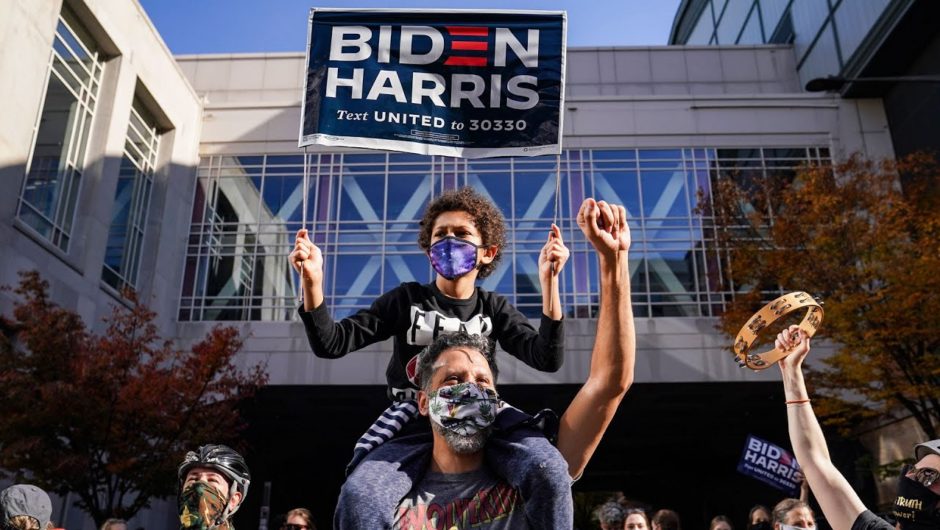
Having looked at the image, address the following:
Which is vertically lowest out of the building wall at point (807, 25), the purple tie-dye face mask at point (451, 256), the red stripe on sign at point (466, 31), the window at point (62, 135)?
the purple tie-dye face mask at point (451, 256)

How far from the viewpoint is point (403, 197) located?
1040 inches

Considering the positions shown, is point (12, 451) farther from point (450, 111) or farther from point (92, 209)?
point (450, 111)

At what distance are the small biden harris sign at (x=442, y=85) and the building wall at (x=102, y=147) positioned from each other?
1508 cm

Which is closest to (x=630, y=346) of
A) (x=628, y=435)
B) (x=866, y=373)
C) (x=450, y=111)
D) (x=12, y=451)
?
(x=450, y=111)

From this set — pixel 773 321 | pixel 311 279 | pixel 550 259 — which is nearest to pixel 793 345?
pixel 773 321

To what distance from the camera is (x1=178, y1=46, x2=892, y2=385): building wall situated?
23.8 m

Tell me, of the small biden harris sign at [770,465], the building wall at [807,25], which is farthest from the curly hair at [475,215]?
the building wall at [807,25]

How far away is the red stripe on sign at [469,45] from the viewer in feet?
14.5

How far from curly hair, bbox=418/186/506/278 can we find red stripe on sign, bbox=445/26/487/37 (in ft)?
2.88

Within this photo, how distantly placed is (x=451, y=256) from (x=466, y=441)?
4.42ft

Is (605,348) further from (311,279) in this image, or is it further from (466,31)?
(466,31)

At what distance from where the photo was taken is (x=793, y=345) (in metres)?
3.65

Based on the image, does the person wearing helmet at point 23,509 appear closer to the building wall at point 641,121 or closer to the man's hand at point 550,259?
the man's hand at point 550,259

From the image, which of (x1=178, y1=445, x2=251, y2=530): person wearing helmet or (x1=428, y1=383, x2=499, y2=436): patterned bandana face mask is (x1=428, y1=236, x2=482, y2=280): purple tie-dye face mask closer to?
(x1=428, y1=383, x2=499, y2=436): patterned bandana face mask
